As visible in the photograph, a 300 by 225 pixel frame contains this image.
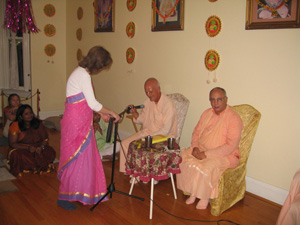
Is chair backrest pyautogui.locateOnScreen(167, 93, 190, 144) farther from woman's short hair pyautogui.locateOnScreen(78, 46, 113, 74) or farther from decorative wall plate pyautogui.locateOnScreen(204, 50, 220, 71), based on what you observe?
woman's short hair pyautogui.locateOnScreen(78, 46, 113, 74)

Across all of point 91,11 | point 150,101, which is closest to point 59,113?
point 91,11

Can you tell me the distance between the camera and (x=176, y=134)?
394cm

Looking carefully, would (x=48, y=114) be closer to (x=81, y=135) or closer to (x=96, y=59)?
(x=81, y=135)

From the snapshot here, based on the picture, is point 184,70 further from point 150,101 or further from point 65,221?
point 65,221

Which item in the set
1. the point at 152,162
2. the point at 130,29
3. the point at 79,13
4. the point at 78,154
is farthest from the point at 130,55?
the point at 152,162

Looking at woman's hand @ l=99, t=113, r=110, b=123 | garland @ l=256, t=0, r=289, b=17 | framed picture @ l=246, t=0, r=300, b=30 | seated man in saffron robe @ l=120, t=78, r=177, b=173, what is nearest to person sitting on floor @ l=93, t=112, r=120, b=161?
seated man in saffron robe @ l=120, t=78, r=177, b=173

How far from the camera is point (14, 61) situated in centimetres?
741

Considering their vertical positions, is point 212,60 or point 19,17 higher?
point 19,17

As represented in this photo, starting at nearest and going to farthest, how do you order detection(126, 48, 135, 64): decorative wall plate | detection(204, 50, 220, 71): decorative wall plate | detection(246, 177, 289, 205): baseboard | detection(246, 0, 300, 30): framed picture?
detection(246, 0, 300, 30): framed picture → detection(246, 177, 289, 205): baseboard → detection(204, 50, 220, 71): decorative wall plate → detection(126, 48, 135, 64): decorative wall plate

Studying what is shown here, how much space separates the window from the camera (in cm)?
726

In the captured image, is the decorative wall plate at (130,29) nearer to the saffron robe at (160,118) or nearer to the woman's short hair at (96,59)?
the saffron robe at (160,118)

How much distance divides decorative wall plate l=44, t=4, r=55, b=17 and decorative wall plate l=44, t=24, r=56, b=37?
257 mm

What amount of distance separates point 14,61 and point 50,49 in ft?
3.11

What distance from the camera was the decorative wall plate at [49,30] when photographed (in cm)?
725
